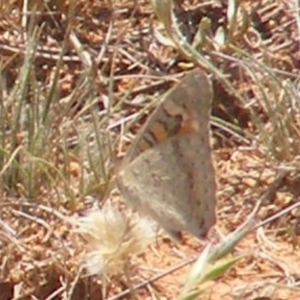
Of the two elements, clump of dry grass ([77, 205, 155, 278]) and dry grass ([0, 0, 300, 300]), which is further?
dry grass ([0, 0, 300, 300])

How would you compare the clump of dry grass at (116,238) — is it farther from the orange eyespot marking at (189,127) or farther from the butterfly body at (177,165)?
the orange eyespot marking at (189,127)

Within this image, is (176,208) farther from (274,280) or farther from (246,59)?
(246,59)

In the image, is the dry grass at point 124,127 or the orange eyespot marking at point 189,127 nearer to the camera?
the orange eyespot marking at point 189,127

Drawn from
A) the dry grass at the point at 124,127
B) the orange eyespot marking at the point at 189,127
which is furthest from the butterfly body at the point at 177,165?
the dry grass at the point at 124,127

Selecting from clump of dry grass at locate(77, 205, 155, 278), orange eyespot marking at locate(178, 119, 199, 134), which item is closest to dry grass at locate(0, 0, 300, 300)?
clump of dry grass at locate(77, 205, 155, 278)

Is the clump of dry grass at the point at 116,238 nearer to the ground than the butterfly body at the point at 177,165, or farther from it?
nearer to the ground

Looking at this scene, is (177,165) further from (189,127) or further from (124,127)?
(124,127)

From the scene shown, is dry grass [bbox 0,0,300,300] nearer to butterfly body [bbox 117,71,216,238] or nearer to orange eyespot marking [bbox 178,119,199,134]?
butterfly body [bbox 117,71,216,238]

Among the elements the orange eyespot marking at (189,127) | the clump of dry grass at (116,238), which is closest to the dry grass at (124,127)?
the clump of dry grass at (116,238)
